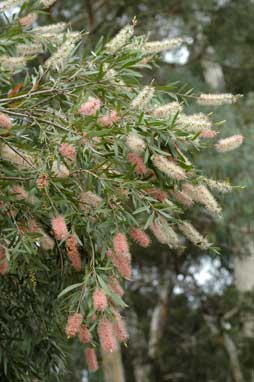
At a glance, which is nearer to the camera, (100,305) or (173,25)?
(100,305)

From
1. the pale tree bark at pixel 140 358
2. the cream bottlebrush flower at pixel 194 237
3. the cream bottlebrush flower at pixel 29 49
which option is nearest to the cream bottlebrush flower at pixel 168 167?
the cream bottlebrush flower at pixel 194 237

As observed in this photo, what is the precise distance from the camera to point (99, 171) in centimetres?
280

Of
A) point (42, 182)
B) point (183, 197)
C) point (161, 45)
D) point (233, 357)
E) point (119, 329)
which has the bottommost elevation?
point (233, 357)

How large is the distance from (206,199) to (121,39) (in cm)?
73

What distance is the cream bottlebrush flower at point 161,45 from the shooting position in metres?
2.96

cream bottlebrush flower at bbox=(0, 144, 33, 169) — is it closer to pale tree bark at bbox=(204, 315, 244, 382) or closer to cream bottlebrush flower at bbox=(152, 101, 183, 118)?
cream bottlebrush flower at bbox=(152, 101, 183, 118)

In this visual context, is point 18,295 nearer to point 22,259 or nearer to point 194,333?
point 22,259

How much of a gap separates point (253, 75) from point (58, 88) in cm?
716

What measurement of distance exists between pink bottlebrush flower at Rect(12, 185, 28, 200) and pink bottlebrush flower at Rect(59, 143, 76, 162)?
307 millimetres

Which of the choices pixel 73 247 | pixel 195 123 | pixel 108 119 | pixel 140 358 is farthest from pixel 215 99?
pixel 140 358

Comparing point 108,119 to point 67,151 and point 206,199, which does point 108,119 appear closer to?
point 67,151

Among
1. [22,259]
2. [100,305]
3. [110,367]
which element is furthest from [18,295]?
[110,367]

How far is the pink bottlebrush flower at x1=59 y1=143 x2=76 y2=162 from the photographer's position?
2.55m

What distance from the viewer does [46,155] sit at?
2787mm
